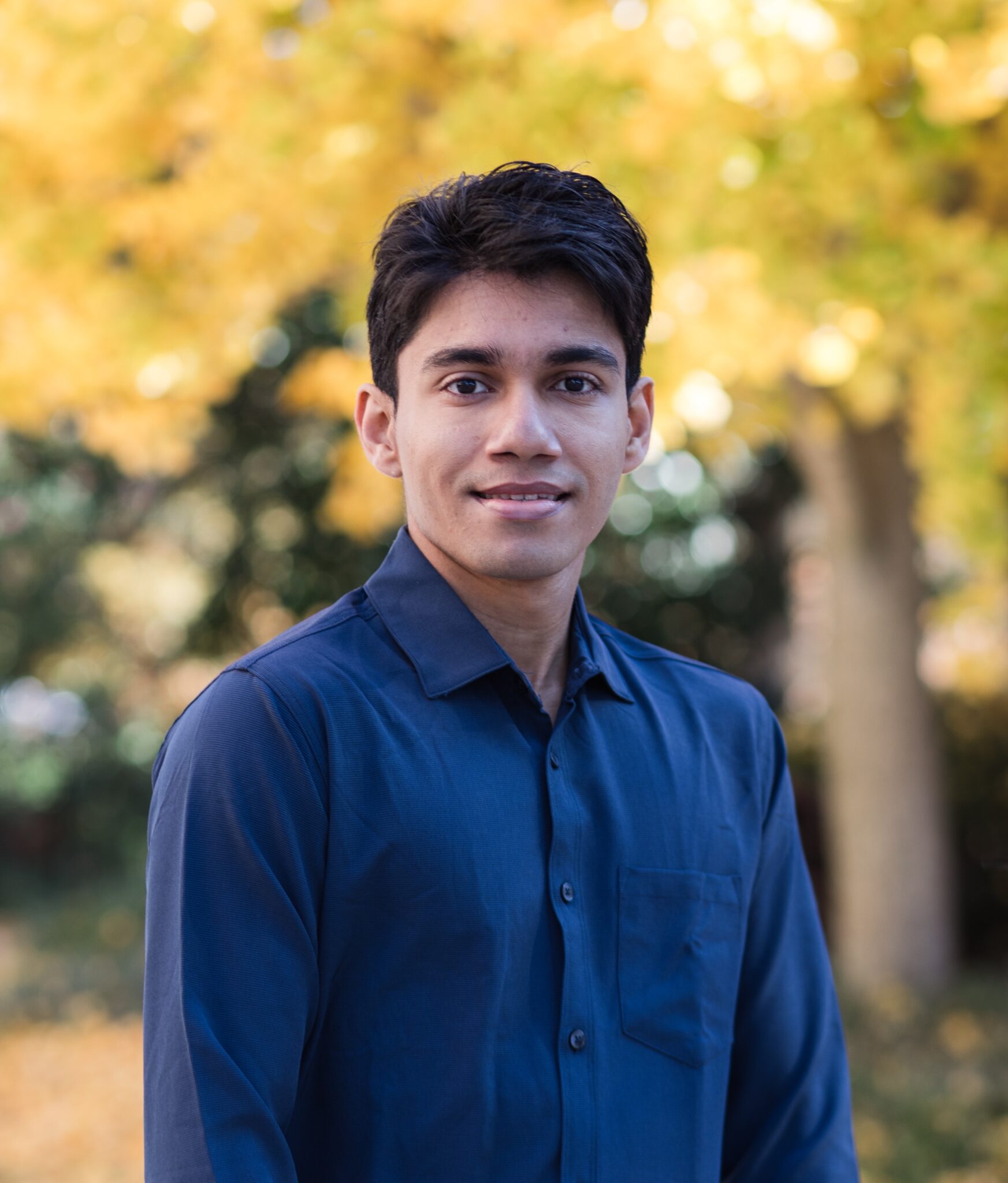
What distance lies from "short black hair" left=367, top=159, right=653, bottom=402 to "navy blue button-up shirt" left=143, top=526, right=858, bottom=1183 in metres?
0.31

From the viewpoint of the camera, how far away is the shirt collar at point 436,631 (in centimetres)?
152

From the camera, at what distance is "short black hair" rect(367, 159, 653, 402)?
1520mm

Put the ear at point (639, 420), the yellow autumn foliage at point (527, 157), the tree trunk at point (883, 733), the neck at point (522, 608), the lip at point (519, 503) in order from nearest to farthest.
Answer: the lip at point (519, 503), the neck at point (522, 608), the ear at point (639, 420), the yellow autumn foliage at point (527, 157), the tree trunk at point (883, 733)

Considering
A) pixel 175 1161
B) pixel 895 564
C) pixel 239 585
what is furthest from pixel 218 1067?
pixel 239 585

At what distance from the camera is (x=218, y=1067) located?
1270 millimetres

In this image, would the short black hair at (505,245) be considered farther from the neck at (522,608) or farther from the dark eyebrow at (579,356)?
the neck at (522,608)

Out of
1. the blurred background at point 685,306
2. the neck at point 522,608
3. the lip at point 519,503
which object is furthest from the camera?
the blurred background at point 685,306

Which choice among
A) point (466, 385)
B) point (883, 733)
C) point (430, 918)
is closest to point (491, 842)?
point (430, 918)

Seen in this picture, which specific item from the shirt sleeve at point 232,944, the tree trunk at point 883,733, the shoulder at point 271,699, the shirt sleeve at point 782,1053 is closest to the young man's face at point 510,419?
the shoulder at point 271,699

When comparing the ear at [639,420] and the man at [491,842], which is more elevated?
the ear at [639,420]

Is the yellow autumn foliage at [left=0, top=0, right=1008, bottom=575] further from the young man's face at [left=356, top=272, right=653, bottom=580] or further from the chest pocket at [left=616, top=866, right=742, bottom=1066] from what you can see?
the chest pocket at [left=616, top=866, right=742, bottom=1066]

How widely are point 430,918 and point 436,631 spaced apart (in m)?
0.36

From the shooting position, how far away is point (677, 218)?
4004mm

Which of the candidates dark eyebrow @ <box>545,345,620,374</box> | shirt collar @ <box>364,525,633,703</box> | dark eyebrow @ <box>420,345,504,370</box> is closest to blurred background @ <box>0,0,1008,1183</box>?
shirt collar @ <box>364,525,633,703</box>
